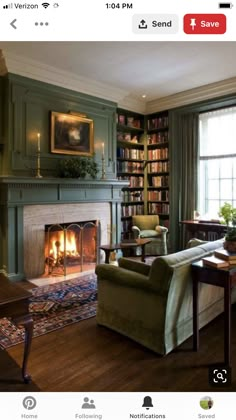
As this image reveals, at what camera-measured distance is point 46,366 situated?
5.93 ft

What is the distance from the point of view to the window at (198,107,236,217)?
473 centimetres

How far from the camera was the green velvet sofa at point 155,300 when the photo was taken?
1869 millimetres

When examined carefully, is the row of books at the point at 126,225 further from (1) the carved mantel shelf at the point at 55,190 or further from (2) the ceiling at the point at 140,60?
(2) the ceiling at the point at 140,60

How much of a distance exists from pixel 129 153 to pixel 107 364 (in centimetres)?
423

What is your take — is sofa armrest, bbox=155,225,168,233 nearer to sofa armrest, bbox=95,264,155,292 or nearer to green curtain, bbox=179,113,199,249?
green curtain, bbox=179,113,199,249

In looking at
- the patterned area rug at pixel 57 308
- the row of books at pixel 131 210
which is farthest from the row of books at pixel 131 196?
the patterned area rug at pixel 57 308

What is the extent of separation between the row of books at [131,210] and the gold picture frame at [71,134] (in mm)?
1438

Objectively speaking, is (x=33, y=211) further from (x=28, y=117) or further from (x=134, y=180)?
(x=134, y=180)

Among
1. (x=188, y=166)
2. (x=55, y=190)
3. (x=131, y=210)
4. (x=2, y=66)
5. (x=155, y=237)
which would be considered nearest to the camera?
(x=2, y=66)

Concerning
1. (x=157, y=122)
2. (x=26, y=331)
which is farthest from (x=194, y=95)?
(x=26, y=331)

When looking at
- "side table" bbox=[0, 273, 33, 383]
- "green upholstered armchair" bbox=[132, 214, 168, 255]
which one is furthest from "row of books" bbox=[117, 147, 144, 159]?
"side table" bbox=[0, 273, 33, 383]
